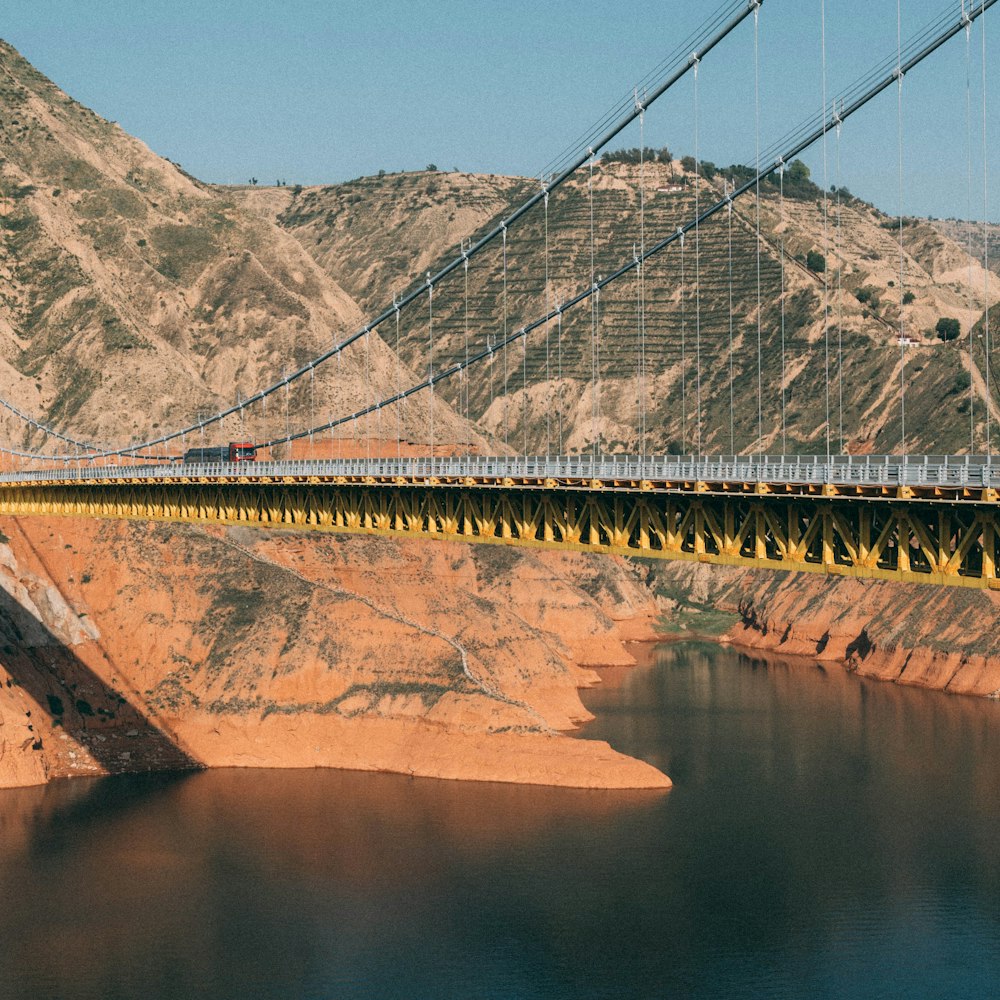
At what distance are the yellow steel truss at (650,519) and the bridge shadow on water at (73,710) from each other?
13.0 metres

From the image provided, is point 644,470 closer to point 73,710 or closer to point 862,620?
point 73,710

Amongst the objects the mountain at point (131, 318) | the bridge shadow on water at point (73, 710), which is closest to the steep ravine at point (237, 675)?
the bridge shadow on water at point (73, 710)

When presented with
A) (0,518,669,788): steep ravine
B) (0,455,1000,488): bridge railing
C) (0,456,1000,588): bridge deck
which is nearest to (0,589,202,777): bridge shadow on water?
(0,518,669,788): steep ravine

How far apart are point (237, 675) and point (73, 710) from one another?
10.0m

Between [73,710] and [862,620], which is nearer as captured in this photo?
[73,710]

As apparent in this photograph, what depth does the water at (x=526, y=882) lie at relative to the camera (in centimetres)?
7038

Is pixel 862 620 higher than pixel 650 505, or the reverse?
pixel 650 505

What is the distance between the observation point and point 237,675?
363 ft

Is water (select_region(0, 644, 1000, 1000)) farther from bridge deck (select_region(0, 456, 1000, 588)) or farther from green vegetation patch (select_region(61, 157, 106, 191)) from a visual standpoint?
green vegetation patch (select_region(61, 157, 106, 191))

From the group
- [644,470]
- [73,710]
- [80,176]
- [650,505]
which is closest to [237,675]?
[73,710]

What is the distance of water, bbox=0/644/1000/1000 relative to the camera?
7038 cm

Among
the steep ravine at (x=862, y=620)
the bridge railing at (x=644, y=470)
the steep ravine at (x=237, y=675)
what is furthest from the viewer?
the steep ravine at (x=862, y=620)

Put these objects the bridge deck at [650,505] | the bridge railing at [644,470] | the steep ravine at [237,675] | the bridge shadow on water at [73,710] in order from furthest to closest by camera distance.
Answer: the bridge shadow on water at [73,710] < the steep ravine at [237,675] < the bridge railing at [644,470] < the bridge deck at [650,505]

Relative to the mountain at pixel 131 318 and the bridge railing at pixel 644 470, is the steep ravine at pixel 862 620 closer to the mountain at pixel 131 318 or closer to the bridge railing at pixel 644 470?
the mountain at pixel 131 318
